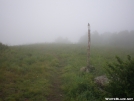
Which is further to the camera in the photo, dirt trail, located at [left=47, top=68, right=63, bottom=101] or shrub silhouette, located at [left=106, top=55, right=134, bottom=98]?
dirt trail, located at [left=47, top=68, right=63, bottom=101]

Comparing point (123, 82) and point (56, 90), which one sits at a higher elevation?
point (123, 82)

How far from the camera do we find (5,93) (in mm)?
9914

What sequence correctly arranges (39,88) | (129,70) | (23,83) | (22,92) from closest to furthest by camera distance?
(129,70), (22,92), (39,88), (23,83)

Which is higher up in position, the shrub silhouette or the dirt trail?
the shrub silhouette

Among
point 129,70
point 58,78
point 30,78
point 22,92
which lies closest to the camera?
point 129,70

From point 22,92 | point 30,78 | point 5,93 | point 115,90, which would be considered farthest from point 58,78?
point 115,90

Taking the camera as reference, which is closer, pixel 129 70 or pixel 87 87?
pixel 129 70

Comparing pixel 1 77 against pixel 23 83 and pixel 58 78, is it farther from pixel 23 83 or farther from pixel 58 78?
pixel 58 78

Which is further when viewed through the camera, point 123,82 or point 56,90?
point 56,90

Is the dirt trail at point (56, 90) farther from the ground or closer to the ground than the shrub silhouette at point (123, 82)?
closer to the ground

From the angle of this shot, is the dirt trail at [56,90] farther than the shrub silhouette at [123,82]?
Yes

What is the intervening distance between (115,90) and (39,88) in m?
6.31

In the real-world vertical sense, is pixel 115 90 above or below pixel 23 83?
above

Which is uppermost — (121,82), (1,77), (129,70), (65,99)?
(129,70)
